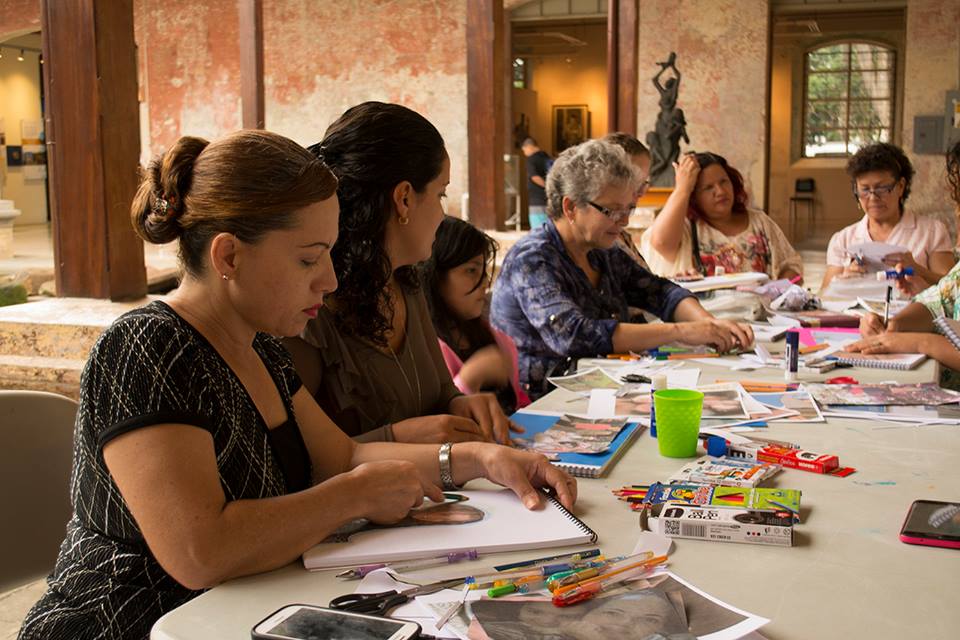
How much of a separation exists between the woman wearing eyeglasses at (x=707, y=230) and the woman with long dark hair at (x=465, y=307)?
7.31 feet

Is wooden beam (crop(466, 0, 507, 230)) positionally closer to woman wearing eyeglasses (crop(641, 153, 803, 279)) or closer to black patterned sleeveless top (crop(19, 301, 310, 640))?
woman wearing eyeglasses (crop(641, 153, 803, 279))

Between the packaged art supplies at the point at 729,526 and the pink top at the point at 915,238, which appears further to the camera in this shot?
the pink top at the point at 915,238

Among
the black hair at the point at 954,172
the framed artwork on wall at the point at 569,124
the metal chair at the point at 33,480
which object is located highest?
the framed artwork on wall at the point at 569,124

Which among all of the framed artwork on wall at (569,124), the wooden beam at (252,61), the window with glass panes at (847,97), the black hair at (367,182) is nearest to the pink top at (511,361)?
the black hair at (367,182)

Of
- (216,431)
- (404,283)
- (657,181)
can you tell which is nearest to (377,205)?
(404,283)

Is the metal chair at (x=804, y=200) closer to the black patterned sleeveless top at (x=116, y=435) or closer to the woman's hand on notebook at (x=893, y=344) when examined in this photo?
the woman's hand on notebook at (x=893, y=344)

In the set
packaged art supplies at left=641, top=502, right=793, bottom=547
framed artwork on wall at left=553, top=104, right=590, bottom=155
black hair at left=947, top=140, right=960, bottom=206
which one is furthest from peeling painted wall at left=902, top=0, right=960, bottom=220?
packaged art supplies at left=641, top=502, right=793, bottom=547

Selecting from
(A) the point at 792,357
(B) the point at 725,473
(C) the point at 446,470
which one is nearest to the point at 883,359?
(A) the point at 792,357

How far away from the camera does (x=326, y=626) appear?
1.25m

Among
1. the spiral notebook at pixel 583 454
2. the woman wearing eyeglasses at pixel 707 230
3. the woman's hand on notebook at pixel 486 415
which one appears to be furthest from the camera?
the woman wearing eyeglasses at pixel 707 230

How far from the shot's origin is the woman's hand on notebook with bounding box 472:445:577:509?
5.67 ft

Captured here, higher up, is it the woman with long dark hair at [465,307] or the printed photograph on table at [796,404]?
the woman with long dark hair at [465,307]

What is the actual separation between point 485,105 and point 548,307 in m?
3.88

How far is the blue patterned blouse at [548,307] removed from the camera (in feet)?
11.2
